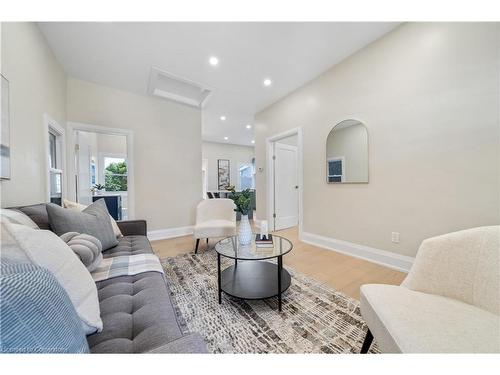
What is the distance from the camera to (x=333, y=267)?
7.04 ft

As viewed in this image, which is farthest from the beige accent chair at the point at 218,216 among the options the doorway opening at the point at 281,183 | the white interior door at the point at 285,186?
the white interior door at the point at 285,186

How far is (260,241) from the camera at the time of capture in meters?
1.74

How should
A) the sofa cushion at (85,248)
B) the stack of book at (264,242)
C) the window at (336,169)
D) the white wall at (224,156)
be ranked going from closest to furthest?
1. the sofa cushion at (85,248)
2. the stack of book at (264,242)
3. the window at (336,169)
4. the white wall at (224,156)

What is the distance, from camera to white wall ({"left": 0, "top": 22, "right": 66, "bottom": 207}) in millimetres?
1333

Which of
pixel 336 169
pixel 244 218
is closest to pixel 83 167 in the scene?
pixel 244 218

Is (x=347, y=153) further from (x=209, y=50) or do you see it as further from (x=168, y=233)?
(x=168, y=233)

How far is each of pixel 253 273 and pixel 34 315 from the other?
158cm

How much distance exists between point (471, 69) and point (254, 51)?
2.07 m

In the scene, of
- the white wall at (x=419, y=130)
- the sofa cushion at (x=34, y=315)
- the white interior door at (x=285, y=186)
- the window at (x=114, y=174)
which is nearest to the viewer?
the sofa cushion at (x=34, y=315)

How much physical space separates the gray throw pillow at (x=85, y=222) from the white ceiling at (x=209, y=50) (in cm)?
183

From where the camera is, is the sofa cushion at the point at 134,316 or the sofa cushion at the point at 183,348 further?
the sofa cushion at the point at 134,316

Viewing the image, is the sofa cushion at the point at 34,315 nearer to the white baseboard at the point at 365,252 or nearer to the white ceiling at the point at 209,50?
the white ceiling at the point at 209,50

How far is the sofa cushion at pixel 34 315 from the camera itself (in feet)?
1.18
